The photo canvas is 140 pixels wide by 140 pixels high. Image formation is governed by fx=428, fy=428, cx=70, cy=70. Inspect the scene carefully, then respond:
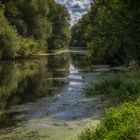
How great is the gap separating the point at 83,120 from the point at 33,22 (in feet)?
233

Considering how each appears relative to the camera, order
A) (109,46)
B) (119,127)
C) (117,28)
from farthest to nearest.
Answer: (109,46), (117,28), (119,127)

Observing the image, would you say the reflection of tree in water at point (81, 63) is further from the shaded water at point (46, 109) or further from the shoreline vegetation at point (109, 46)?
the shaded water at point (46, 109)

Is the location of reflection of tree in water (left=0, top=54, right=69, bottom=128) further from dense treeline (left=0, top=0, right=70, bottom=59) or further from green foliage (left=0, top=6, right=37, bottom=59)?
dense treeline (left=0, top=0, right=70, bottom=59)

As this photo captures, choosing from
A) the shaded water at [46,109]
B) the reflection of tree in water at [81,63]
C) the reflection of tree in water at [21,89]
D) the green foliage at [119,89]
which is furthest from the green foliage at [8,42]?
the green foliage at [119,89]

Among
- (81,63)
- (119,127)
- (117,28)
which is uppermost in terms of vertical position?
(117,28)

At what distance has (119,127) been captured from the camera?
14.9 meters

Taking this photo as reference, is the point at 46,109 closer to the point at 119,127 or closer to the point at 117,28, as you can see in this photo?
the point at 119,127

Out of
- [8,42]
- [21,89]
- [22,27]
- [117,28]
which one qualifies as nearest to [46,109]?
[21,89]

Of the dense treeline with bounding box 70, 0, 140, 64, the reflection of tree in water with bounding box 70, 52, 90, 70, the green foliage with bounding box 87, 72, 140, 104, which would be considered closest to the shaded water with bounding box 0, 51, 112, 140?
the green foliage with bounding box 87, 72, 140, 104

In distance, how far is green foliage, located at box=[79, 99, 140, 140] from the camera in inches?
547

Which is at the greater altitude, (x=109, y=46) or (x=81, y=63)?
(x=109, y=46)

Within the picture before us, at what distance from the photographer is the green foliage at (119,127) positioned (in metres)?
13.9

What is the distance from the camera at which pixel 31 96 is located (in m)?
30.5

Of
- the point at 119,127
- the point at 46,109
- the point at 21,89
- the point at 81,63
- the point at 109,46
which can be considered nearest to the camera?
the point at 119,127
